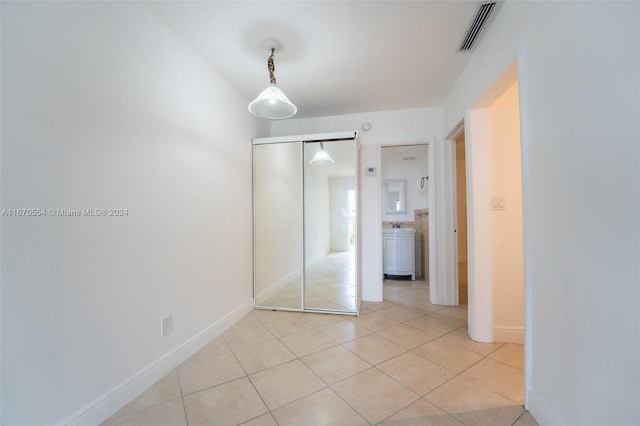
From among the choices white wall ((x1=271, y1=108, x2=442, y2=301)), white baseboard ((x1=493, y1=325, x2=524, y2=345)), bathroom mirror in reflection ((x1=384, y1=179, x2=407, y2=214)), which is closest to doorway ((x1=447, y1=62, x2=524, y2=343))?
white baseboard ((x1=493, y1=325, x2=524, y2=345))

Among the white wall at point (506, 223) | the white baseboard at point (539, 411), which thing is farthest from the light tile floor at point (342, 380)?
the white wall at point (506, 223)

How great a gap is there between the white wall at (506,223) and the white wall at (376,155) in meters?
1.04

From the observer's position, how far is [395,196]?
4.98 metres

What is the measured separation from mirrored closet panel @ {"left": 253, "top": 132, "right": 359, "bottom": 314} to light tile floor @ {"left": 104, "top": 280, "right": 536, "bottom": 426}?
551 mm

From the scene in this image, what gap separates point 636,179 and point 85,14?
102 inches

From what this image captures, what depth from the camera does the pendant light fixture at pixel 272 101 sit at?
1849 mm

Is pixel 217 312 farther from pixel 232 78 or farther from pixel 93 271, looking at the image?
pixel 232 78

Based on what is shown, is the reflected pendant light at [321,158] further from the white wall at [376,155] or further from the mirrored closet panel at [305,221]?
the white wall at [376,155]

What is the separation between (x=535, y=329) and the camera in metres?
1.38

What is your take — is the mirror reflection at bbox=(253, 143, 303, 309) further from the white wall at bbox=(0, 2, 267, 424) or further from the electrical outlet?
the electrical outlet

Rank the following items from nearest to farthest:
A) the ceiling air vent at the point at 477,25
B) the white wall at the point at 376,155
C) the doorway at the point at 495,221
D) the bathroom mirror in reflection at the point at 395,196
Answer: the ceiling air vent at the point at 477,25 → the doorway at the point at 495,221 → the white wall at the point at 376,155 → the bathroom mirror in reflection at the point at 395,196

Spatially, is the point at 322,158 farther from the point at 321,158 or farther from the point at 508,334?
the point at 508,334

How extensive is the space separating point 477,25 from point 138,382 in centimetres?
344

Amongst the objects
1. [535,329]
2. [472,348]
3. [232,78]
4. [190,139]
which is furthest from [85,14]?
[472,348]
